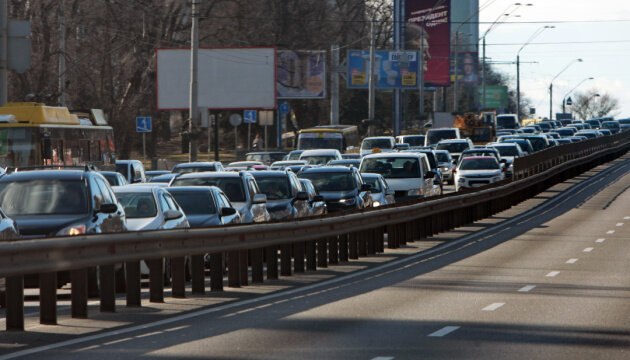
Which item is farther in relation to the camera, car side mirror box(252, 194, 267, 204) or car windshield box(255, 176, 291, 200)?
car windshield box(255, 176, 291, 200)

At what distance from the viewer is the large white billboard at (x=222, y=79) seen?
7662cm

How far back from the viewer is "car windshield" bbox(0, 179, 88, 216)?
1670cm

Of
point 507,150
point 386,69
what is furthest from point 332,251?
point 386,69

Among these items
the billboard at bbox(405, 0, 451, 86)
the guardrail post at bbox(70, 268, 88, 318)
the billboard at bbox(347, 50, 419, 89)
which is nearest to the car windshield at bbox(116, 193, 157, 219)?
the guardrail post at bbox(70, 268, 88, 318)

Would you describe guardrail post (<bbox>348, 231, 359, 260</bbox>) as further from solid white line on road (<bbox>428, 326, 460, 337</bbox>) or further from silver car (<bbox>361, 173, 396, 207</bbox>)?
solid white line on road (<bbox>428, 326, 460, 337</bbox>)

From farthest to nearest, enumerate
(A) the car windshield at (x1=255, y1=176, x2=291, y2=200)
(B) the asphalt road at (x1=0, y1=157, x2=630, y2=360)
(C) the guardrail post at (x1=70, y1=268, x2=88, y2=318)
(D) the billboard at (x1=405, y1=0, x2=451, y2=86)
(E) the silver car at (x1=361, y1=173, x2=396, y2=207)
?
1. (D) the billboard at (x1=405, y1=0, x2=451, y2=86)
2. (E) the silver car at (x1=361, y1=173, x2=396, y2=207)
3. (A) the car windshield at (x1=255, y1=176, x2=291, y2=200)
4. (C) the guardrail post at (x1=70, y1=268, x2=88, y2=318)
5. (B) the asphalt road at (x1=0, y1=157, x2=630, y2=360)

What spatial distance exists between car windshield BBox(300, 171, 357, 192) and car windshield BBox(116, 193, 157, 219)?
419 inches

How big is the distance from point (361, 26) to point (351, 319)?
9472cm

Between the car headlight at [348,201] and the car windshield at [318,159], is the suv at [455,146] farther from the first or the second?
the car headlight at [348,201]

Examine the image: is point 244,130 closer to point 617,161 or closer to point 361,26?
point 361,26

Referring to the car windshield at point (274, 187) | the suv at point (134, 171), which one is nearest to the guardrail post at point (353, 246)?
the car windshield at point (274, 187)

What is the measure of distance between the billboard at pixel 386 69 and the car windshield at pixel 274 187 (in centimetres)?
7204

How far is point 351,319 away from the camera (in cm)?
1274

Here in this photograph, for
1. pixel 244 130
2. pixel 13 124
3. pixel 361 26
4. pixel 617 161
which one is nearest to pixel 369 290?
pixel 13 124
